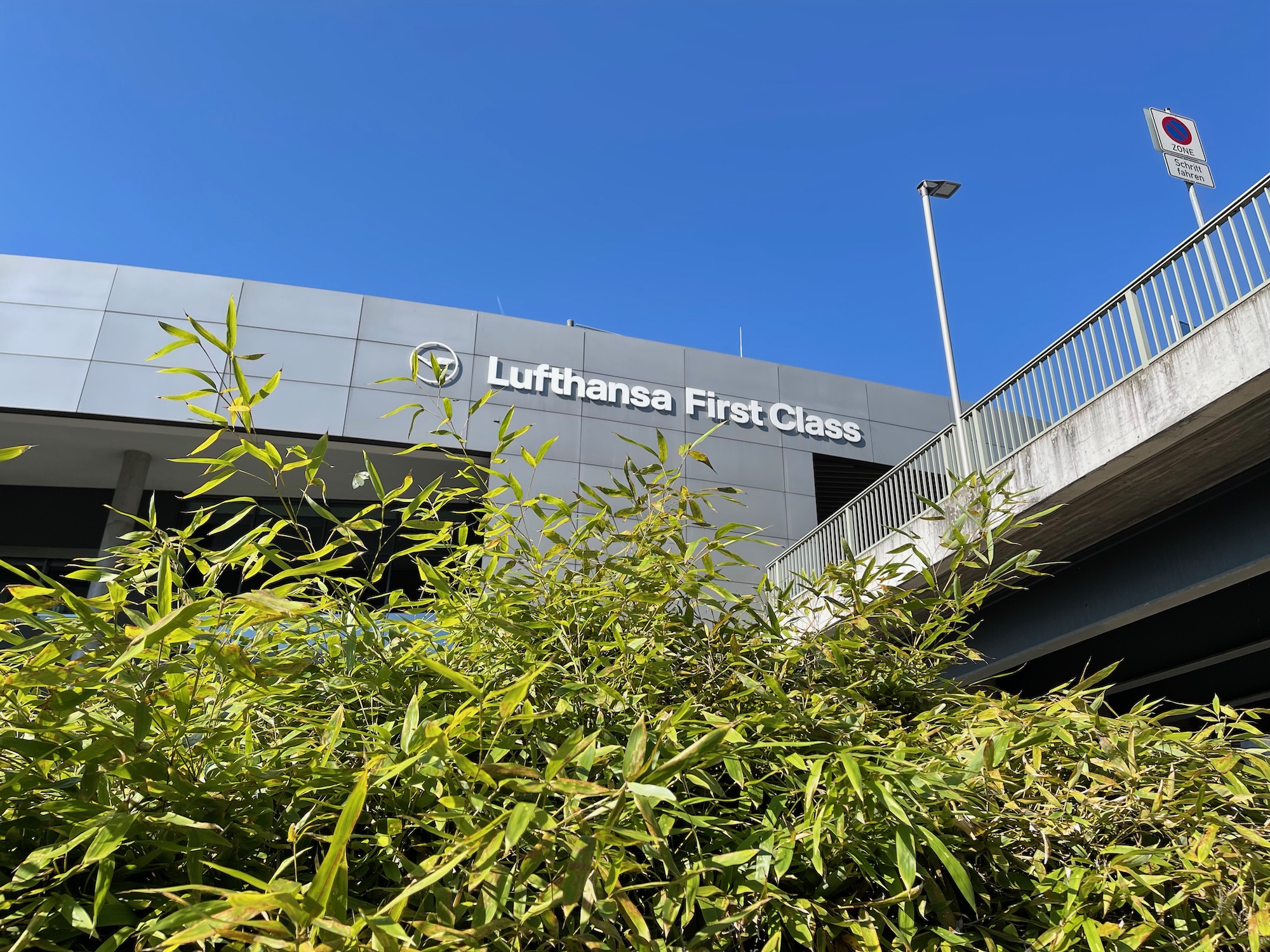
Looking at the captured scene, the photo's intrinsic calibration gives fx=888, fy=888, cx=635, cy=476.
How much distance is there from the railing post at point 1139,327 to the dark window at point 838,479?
35.8 feet

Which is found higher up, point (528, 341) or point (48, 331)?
point (528, 341)

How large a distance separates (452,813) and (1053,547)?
30.8ft

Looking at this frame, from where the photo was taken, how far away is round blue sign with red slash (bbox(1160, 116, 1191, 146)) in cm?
1834

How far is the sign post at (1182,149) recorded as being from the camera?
18.0 meters

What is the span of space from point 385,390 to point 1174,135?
666 inches

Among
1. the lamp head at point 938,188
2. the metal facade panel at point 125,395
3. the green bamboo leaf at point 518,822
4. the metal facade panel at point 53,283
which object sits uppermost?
the lamp head at point 938,188

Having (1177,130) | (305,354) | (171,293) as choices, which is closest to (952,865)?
(305,354)

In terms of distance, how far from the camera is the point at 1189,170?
18.2 meters

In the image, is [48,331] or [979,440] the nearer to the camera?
[979,440]

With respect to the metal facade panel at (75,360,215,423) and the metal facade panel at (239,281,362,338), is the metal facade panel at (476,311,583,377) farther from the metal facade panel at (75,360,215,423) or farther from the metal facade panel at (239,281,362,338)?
the metal facade panel at (75,360,215,423)

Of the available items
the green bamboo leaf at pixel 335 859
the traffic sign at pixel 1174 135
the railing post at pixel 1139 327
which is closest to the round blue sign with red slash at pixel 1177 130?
the traffic sign at pixel 1174 135

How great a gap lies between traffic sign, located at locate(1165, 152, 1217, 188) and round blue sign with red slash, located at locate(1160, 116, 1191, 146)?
0.44 meters

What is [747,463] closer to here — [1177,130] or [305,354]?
[305,354]

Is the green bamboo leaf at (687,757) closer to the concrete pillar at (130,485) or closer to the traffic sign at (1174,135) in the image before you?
the concrete pillar at (130,485)
